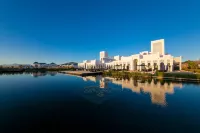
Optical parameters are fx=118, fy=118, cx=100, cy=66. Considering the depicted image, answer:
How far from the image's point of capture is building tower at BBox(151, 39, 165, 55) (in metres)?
60.7

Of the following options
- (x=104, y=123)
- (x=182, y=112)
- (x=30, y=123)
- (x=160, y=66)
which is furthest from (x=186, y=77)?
(x=30, y=123)

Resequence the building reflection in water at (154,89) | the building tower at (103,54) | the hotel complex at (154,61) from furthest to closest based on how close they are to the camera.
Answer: the building tower at (103,54) < the hotel complex at (154,61) < the building reflection in water at (154,89)

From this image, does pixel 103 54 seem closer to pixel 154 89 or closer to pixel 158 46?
pixel 158 46

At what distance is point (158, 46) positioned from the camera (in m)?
62.9

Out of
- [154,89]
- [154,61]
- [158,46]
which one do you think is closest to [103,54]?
[158,46]

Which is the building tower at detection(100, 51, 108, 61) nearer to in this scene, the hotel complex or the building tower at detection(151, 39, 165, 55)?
the hotel complex

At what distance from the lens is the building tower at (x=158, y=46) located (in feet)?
199

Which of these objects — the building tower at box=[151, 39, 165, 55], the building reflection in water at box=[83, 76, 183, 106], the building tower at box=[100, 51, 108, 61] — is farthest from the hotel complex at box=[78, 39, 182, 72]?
the building tower at box=[100, 51, 108, 61]

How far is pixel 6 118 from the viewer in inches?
368

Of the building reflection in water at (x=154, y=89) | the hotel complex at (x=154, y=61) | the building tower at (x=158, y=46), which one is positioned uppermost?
the building tower at (x=158, y=46)

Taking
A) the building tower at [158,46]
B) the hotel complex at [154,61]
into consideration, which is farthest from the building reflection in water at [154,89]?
the building tower at [158,46]

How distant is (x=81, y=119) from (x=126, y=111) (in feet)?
13.8

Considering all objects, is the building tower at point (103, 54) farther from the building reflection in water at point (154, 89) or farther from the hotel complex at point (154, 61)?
Answer: the building reflection in water at point (154, 89)

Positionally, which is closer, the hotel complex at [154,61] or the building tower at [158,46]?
the hotel complex at [154,61]
